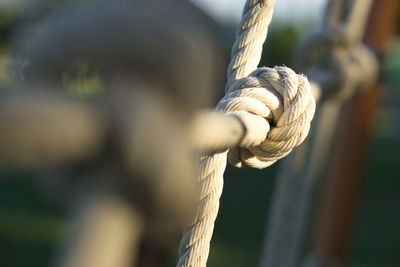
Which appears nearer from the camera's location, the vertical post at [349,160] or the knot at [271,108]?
the knot at [271,108]

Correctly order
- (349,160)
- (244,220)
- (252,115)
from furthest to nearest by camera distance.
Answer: (244,220) → (349,160) → (252,115)

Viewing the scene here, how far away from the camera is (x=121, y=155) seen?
25cm

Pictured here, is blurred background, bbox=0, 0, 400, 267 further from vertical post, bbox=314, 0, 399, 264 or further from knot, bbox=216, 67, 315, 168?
knot, bbox=216, 67, 315, 168

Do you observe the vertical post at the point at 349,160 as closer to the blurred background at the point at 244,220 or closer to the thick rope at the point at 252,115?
the blurred background at the point at 244,220

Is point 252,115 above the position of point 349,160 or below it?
below

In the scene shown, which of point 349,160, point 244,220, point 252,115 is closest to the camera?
point 252,115

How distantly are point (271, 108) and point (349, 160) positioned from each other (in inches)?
35.5

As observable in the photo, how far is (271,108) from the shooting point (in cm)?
57

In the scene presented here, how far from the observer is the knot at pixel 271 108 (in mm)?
542

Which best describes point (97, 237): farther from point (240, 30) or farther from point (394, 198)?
point (394, 198)

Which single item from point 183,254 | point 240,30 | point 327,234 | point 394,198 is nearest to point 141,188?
point 183,254

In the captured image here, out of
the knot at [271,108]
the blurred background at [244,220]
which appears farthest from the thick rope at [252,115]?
the blurred background at [244,220]

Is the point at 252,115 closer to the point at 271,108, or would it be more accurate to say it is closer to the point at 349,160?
the point at 271,108

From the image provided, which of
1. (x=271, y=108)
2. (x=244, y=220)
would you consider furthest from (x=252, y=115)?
(x=244, y=220)
